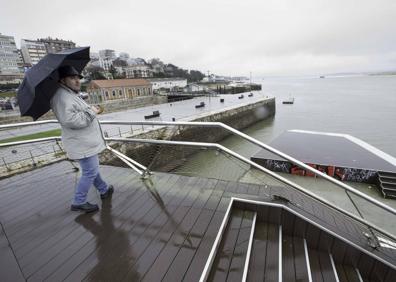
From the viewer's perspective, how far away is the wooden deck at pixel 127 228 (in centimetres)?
155

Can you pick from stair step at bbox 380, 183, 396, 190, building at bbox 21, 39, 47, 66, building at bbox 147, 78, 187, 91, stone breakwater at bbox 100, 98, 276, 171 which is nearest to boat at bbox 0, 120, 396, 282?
stone breakwater at bbox 100, 98, 276, 171

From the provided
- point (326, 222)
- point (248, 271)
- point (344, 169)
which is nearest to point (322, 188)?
point (344, 169)

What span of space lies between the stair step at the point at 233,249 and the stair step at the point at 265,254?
102 mm

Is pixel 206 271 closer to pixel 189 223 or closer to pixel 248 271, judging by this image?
pixel 248 271

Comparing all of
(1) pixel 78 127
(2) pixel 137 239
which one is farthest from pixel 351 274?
(1) pixel 78 127

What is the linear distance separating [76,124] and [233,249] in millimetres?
1810

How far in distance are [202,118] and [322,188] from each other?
12.2 meters

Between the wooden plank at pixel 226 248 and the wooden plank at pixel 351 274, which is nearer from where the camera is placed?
the wooden plank at pixel 226 248

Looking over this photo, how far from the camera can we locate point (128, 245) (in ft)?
5.84

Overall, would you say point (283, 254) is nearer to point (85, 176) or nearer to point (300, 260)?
point (300, 260)

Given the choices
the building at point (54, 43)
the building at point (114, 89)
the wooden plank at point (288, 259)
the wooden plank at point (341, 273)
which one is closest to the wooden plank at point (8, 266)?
the wooden plank at point (288, 259)

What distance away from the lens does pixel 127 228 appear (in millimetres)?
1991

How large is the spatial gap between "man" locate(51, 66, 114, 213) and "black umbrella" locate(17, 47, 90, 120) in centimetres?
7

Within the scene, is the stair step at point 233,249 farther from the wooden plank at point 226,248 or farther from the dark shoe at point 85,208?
the dark shoe at point 85,208
